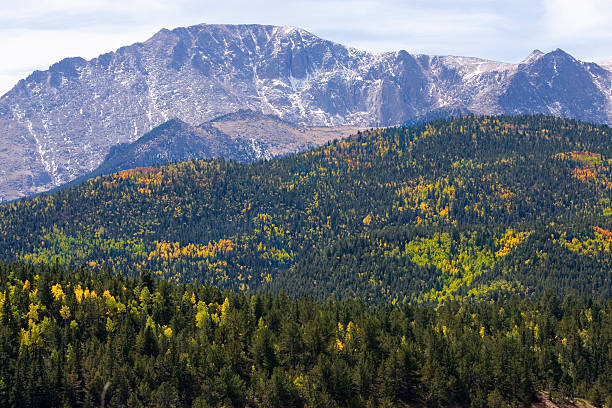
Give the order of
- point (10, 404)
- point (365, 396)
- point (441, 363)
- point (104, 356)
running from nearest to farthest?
point (10, 404)
point (104, 356)
point (365, 396)
point (441, 363)

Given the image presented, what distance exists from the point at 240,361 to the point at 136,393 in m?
30.6

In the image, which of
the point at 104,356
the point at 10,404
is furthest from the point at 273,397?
the point at 10,404

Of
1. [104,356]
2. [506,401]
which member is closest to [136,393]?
[104,356]

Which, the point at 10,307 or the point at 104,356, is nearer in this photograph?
the point at 104,356

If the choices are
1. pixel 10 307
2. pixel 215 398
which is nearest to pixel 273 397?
pixel 215 398

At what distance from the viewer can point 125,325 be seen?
193 metres

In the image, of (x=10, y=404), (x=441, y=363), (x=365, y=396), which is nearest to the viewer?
(x=10, y=404)

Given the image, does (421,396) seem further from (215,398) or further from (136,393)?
(136,393)

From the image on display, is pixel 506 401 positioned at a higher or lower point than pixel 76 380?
lower

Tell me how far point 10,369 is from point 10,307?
29914 mm

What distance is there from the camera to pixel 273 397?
17300 centimetres

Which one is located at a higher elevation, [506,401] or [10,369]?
[10,369]

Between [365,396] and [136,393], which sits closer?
[136,393]

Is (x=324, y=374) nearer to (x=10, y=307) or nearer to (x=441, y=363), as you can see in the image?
(x=441, y=363)
